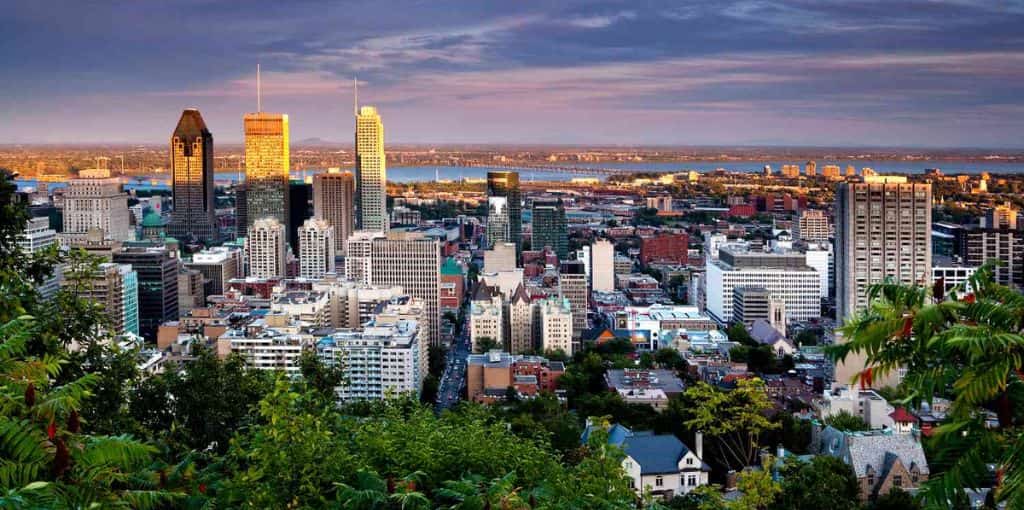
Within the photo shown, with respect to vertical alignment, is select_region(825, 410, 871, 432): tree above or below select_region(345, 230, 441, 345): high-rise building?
below

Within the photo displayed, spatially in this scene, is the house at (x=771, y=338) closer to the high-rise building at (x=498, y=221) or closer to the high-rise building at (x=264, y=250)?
the high-rise building at (x=264, y=250)

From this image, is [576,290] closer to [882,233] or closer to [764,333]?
[764,333]

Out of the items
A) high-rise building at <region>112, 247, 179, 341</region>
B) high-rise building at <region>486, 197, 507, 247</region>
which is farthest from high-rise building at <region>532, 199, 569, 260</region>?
high-rise building at <region>112, 247, 179, 341</region>

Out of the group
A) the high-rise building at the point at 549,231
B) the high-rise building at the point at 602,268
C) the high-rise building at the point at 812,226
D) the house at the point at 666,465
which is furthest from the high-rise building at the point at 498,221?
the house at the point at 666,465

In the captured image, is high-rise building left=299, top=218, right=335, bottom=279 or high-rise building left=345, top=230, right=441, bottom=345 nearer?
high-rise building left=345, top=230, right=441, bottom=345

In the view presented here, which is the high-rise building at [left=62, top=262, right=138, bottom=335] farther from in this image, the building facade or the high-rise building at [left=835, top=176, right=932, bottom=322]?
the building facade

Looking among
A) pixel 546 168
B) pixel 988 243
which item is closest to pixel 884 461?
pixel 988 243
